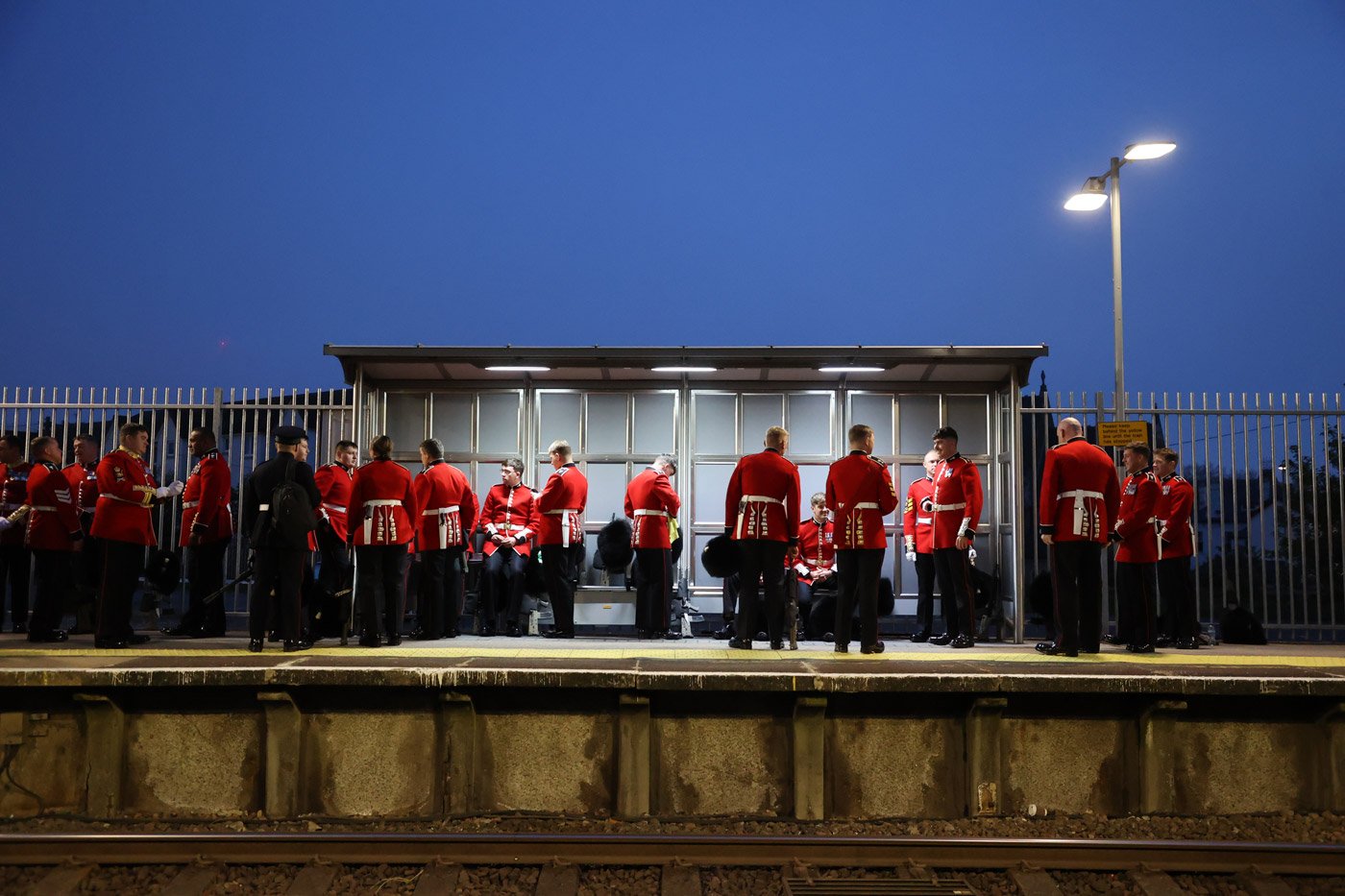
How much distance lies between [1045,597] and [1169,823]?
552cm

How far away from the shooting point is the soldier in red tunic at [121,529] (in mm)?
9500

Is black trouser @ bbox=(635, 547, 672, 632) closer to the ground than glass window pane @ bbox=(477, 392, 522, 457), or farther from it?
closer to the ground

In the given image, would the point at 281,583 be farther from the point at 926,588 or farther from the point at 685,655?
the point at 926,588

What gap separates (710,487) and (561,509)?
298cm

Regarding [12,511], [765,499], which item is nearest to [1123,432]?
[765,499]

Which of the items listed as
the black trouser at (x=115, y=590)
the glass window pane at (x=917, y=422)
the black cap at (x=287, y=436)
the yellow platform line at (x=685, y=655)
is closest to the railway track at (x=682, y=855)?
the yellow platform line at (x=685, y=655)

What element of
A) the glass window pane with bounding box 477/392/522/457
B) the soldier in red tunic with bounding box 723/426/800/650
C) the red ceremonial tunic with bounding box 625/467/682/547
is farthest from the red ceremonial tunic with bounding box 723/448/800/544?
the glass window pane with bounding box 477/392/522/457

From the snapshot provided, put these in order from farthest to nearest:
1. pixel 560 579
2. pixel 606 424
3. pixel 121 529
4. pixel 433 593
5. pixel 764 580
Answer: pixel 606 424 → pixel 560 579 → pixel 433 593 → pixel 764 580 → pixel 121 529

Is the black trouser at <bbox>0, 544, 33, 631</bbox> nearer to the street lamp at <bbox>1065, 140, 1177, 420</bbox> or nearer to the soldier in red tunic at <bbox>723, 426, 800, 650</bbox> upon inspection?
the soldier in red tunic at <bbox>723, 426, 800, 650</bbox>

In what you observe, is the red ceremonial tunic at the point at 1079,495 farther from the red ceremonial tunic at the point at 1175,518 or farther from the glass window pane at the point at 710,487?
the glass window pane at the point at 710,487

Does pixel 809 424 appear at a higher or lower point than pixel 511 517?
higher

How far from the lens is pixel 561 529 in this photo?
11.7 m

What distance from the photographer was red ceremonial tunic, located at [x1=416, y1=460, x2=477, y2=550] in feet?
37.1

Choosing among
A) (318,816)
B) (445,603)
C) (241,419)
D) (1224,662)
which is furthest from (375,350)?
(1224,662)
